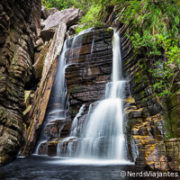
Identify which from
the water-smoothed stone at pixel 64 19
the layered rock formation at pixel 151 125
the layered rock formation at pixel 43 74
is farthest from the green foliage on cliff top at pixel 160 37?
the water-smoothed stone at pixel 64 19

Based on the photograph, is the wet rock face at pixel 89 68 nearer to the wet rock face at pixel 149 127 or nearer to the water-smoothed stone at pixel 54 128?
the water-smoothed stone at pixel 54 128

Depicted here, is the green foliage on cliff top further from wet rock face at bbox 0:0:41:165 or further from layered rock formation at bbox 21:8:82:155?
layered rock formation at bbox 21:8:82:155

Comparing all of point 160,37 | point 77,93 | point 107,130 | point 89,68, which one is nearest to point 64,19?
point 89,68

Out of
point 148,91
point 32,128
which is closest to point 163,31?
point 148,91

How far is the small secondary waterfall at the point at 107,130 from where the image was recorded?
731 cm

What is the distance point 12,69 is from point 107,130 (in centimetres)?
711

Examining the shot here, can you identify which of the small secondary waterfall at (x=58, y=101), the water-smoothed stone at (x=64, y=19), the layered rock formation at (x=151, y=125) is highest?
the water-smoothed stone at (x=64, y=19)

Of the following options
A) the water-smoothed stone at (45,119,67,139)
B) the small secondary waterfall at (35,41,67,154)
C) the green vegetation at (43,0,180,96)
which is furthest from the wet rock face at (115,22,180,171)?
the small secondary waterfall at (35,41,67,154)

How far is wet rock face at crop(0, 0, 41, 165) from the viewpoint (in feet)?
25.3

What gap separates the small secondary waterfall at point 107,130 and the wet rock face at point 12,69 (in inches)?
137

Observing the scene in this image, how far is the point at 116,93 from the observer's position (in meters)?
10.6

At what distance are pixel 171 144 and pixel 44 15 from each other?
96.5 feet

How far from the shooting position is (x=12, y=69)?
1031 cm

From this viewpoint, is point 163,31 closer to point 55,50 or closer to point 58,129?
point 58,129
